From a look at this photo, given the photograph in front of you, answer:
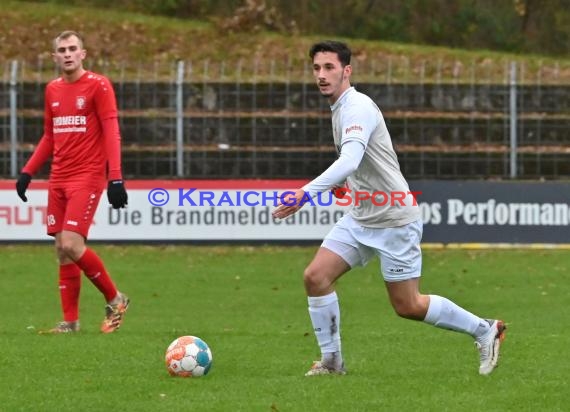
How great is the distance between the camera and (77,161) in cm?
1079

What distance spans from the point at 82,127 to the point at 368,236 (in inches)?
133

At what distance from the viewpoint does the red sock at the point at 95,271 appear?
10.8 m

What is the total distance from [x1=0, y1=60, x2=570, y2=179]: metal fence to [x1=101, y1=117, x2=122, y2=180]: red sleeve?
9759 millimetres

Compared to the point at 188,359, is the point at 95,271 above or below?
above

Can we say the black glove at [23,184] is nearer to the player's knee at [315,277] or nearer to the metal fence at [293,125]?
the player's knee at [315,277]

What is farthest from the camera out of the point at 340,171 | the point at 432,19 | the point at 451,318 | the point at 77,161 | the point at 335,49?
the point at 432,19

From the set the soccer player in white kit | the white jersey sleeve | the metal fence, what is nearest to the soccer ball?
the soccer player in white kit

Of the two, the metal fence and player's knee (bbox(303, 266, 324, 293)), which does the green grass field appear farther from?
the metal fence

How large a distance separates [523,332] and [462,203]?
815cm

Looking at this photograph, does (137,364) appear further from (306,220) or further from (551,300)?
(306,220)

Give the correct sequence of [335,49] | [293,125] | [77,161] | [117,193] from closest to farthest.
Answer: [335,49] < [117,193] < [77,161] < [293,125]

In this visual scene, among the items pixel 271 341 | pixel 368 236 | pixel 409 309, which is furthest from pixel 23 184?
pixel 409 309

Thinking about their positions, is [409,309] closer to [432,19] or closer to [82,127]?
[82,127]

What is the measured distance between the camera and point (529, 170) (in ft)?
67.8
